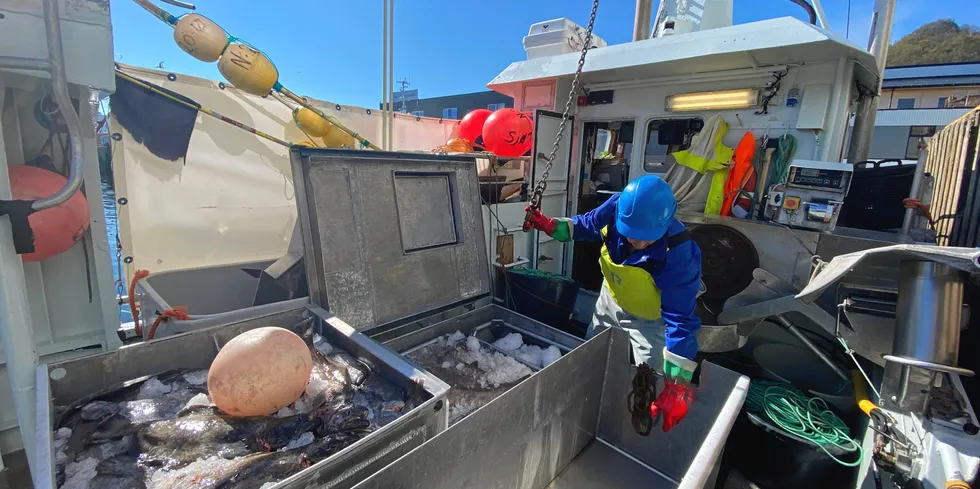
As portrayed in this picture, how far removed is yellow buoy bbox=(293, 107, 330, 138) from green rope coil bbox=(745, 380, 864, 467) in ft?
16.3

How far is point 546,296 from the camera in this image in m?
4.03

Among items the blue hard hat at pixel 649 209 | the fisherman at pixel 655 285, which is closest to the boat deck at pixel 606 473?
the fisherman at pixel 655 285

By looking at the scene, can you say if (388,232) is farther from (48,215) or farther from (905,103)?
(905,103)

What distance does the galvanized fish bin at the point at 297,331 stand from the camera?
137 centimetres

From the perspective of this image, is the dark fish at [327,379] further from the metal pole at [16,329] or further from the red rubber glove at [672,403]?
Answer: the red rubber glove at [672,403]

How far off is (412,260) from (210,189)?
3033 millimetres

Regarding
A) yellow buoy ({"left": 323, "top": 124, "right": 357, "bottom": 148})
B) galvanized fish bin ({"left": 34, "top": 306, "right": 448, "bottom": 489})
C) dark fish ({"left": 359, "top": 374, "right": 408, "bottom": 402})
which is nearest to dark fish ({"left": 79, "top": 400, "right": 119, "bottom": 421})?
galvanized fish bin ({"left": 34, "top": 306, "right": 448, "bottom": 489})

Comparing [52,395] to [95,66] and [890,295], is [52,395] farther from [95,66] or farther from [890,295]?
[890,295]

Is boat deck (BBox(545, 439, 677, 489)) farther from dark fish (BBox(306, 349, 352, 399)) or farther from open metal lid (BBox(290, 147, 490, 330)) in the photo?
dark fish (BBox(306, 349, 352, 399))

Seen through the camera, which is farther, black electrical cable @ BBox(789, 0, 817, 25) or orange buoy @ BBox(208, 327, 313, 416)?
black electrical cable @ BBox(789, 0, 817, 25)

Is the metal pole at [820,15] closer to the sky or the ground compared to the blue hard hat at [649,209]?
closer to the sky

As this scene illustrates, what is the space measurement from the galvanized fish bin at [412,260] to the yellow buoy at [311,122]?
2.34m

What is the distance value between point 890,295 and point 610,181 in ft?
14.3

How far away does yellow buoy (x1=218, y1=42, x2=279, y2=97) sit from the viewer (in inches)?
146
